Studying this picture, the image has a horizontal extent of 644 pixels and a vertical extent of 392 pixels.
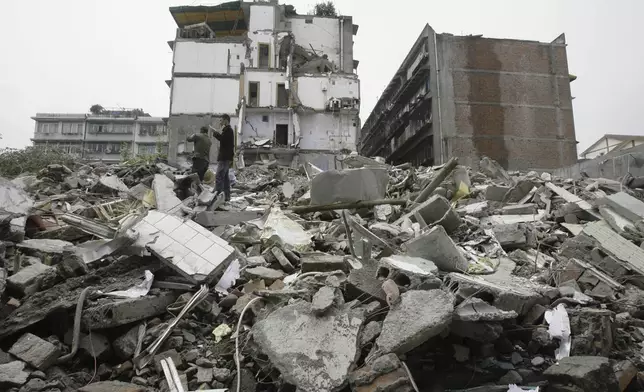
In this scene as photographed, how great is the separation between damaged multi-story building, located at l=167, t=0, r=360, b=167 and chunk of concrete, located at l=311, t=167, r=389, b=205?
1781cm

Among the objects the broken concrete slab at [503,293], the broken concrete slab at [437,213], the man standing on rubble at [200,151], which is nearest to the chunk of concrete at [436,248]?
the broken concrete slab at [503,293]

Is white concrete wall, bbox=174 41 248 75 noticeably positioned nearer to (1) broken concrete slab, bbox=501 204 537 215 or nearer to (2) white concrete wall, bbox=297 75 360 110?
(2) white concrete wall, bbox=297 75 360 110

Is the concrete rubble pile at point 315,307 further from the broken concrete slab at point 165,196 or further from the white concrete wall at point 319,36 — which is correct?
the white concrete wall at point 319,36

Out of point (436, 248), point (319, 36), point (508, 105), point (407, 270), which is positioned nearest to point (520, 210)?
point (436, 248)

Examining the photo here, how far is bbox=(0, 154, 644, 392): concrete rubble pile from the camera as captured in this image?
2.66 m

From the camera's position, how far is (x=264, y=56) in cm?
2692

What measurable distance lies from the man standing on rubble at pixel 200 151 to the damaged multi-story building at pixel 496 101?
1862 cm

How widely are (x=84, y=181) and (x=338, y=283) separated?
7.51 m

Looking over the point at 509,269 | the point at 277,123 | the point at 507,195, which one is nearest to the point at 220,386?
the point at 509,269

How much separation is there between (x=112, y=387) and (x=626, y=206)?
6850 mm

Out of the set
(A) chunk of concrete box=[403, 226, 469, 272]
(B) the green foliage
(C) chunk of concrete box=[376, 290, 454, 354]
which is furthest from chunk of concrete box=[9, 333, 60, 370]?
(B) the green foliage

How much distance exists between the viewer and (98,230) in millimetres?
4207

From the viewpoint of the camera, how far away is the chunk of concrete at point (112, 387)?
2.53 metres

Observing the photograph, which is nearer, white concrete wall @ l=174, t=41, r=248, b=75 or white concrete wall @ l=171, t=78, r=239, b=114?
white concrete wall @ l=171, t=78, r=239, b=114
